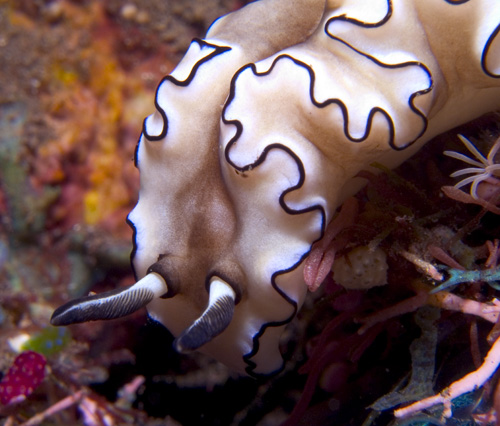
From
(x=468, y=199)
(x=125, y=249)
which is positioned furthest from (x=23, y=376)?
(x=468, y=199)

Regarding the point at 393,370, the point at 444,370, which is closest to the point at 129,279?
the point at 393,370

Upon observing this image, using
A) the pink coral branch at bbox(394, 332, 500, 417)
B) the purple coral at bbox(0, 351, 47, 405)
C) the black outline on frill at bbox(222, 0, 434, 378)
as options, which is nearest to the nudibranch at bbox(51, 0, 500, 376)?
the black outline on frill at bbox(222, 0, 434, 378)

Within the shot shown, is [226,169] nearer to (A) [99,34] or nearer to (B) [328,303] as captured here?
(B) [328,303]

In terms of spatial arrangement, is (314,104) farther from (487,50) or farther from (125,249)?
(125,249)

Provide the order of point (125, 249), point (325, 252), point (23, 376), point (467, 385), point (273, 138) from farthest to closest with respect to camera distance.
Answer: point (125, 249)
point (23, 376)
point (325, 252)
point (273, 138)
point (467, 385)

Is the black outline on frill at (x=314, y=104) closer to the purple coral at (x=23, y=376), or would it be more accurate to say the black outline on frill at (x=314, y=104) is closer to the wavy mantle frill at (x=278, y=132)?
the wavy mantle frill at (x=278, y=132)

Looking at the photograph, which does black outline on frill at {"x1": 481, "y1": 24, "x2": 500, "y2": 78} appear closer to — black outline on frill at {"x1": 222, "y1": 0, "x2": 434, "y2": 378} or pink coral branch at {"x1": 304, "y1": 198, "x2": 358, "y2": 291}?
black outline on frill at {"x1": 222, "y1": 0, "x2": 434, "y2": 378}
